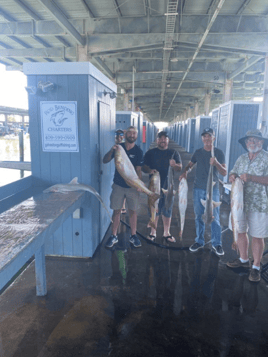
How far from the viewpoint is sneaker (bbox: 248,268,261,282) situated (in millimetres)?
3996

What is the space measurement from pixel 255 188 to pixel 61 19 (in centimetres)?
772

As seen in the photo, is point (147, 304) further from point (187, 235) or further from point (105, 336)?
point (187, 235)

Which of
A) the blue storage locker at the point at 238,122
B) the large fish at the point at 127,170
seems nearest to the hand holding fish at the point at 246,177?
the large fish at the point at 127,170

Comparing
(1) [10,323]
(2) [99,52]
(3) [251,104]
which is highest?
(2) [99,52]

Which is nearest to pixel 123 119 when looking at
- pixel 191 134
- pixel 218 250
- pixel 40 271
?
pixel 218 250

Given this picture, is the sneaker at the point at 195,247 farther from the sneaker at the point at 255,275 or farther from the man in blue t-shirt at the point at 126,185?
the man in blue t-shirt at the point at 126,185

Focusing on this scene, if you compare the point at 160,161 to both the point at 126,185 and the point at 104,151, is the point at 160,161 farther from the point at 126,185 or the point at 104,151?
the point at 104,151

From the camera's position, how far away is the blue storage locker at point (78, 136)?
423cm

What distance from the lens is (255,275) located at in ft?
13.2

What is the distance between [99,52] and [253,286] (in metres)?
9.65

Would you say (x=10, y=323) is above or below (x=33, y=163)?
below

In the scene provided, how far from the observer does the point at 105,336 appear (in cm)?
294

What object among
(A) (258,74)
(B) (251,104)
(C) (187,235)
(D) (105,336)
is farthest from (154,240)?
(A) (258,74)

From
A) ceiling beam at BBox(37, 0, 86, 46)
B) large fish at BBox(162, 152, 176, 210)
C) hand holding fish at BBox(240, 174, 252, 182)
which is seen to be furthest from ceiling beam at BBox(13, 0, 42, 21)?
hand holding fish at BBox(240, 174, 252, 182)
